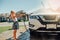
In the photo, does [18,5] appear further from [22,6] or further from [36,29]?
[36,29]

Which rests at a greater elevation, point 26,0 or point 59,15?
point 26,0

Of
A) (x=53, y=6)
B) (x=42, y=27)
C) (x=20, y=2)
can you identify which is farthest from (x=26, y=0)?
(x=42, y=27)

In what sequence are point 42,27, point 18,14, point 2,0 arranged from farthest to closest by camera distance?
1. point 18,14
2. point 42,27
3. point 2,0

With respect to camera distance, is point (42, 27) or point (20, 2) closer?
point (20, 2)

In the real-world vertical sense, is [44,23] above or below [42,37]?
above

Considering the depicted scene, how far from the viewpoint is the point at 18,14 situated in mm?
9211

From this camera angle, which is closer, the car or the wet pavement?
the car

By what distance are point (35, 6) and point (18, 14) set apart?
2109 mm

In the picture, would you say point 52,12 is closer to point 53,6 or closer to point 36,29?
point 53,6

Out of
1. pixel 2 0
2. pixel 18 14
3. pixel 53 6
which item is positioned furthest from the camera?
pixel 18 14

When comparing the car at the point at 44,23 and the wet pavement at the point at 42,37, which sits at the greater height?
the car at the point at 44,23

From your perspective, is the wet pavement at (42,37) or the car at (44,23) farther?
the wet pavement at (42,37)

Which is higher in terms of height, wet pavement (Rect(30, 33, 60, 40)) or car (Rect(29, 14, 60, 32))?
car (Rect(29, 14, 60, 32))

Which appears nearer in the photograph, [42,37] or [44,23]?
[44,23]
